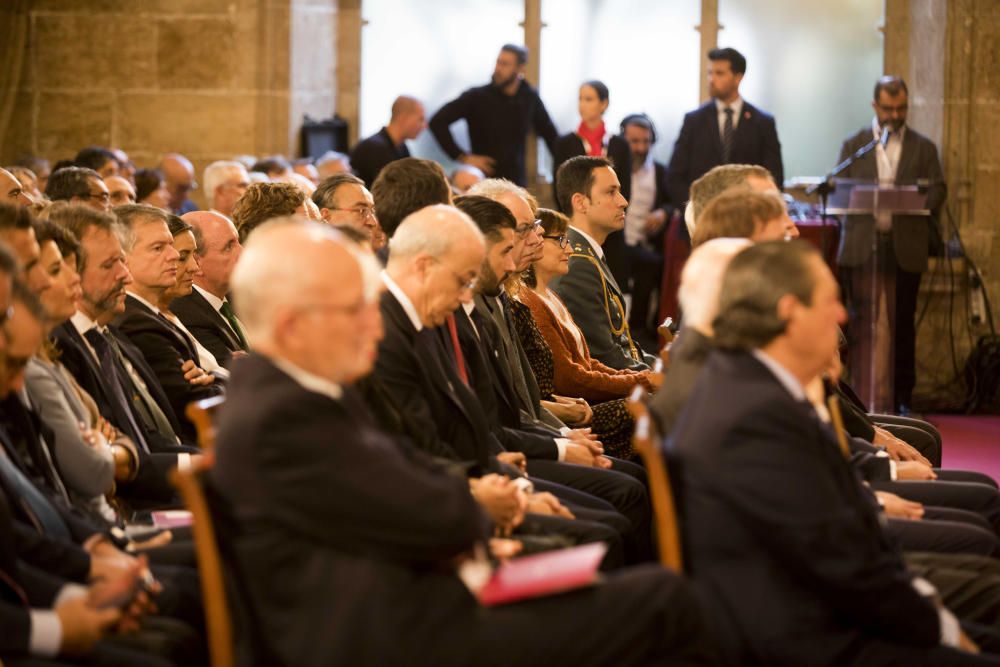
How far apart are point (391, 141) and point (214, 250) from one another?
4.49m

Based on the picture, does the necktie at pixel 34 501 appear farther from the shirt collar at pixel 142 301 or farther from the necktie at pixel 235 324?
the necktie at pixel 235 324

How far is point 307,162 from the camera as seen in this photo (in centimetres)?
945

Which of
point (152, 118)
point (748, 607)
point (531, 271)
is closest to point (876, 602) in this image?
point (748, 607)

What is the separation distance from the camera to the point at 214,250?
5.19m

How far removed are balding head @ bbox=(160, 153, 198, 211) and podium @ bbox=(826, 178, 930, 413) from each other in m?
3.80

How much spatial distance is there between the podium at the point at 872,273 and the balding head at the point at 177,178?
380cm

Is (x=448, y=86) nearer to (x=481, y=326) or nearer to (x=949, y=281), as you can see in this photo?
(x=949, y=281)

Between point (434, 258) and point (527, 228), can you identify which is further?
point (527, 228)

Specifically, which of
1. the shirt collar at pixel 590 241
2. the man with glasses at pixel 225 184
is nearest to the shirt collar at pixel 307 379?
the shirt collar at pixel 590 241

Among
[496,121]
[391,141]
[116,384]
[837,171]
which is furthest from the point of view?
[496,121]

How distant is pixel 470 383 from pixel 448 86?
697cm

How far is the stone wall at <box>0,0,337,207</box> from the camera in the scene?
9891 mm

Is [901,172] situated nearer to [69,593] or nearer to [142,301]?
[142,301]

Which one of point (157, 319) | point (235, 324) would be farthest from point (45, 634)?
point (235, 324)
